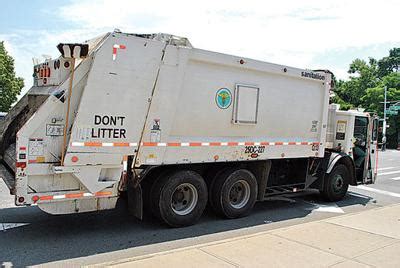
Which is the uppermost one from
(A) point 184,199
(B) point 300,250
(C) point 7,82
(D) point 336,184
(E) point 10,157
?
(C) point 7,82

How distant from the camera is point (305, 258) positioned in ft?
16.9

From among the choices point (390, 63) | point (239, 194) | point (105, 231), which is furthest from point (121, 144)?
point (390, 63)

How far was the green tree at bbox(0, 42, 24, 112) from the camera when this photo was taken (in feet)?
124

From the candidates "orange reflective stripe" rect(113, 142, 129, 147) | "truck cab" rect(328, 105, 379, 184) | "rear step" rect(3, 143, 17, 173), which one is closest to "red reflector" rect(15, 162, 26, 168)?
"rear step" rect(3, 143, 17, 173)

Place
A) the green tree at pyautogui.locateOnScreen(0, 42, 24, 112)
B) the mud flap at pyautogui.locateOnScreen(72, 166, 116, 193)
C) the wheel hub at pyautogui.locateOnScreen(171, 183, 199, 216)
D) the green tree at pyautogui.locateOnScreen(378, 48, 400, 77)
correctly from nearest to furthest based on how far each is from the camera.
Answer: the mud flap at pyautogui.locateOnScreen(72, 166, 116, 193) → the wheel hub at pyautogui.locateOnScreen(171, 183, 199, 216) → the green tree at pyautogui.locateOnScreen(0, 42, 24, 112) → the green tree at pyautogui.locateOnScreen(378, 48, 400, 77)

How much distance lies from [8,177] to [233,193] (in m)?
3.77

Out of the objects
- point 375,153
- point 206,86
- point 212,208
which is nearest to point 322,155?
point 375,153

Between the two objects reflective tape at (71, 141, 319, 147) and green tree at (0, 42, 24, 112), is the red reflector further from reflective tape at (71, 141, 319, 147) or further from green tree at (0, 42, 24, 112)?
green tree at (0, 42, 24, 112)

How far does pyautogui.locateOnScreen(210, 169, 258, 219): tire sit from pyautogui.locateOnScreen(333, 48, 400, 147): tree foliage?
144 feet

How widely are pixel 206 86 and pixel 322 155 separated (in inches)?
144

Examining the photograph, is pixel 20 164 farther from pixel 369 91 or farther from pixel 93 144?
pixel 369 91

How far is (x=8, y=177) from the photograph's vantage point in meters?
5.85

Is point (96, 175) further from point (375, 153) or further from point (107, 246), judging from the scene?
point (375, 153)

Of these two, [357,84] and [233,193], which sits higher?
[357,84]
